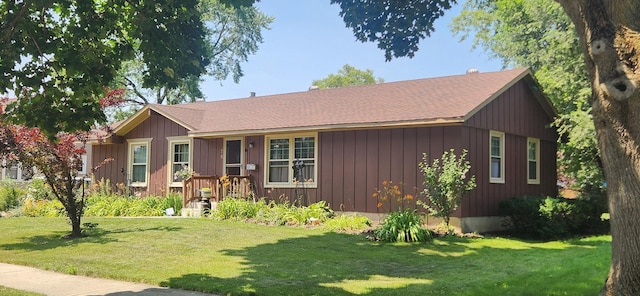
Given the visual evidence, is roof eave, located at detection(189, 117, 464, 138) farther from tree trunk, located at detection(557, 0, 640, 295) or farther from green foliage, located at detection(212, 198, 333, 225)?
tree trunk, located at detection(557, 0, 640, 295)

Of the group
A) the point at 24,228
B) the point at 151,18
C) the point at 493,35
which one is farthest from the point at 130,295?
the point at 493,35

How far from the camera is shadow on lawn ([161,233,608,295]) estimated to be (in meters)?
7.07

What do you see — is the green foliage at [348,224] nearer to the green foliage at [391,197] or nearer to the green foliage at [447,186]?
the green foliage at [391,197]

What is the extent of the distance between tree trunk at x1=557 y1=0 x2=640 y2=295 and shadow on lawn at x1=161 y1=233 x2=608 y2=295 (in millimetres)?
1944

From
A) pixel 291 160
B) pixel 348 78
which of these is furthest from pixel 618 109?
pixel 348 78

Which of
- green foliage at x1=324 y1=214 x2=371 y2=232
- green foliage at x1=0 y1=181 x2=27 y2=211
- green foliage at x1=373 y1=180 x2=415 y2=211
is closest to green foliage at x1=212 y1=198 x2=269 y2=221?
green foliage at x1=324 y1=214 x2=371 y2=232

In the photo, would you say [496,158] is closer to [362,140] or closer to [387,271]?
[362,140]

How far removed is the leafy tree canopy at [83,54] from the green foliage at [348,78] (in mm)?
58589

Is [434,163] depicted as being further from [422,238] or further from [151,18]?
[151,18]

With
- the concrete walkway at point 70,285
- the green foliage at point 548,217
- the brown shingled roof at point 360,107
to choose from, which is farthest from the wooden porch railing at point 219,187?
the concrete walkway at point 70,285

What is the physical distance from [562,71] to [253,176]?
10.2 m

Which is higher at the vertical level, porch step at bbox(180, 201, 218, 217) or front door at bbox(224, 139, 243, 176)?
front door at bbox(224, 139, 243, 176)

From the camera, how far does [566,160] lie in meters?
18.6

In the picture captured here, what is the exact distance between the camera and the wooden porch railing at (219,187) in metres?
17.1
